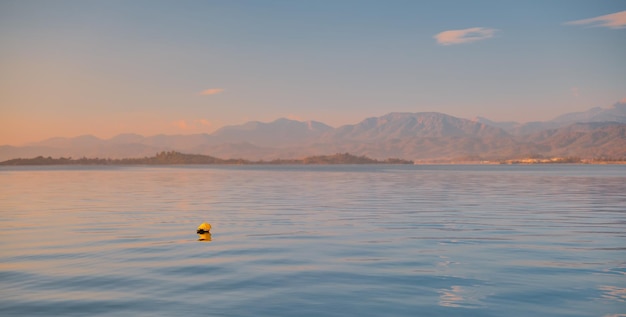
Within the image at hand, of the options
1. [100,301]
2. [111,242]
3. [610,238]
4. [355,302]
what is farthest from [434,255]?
[111,242]

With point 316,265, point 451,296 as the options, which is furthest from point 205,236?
point 451,296

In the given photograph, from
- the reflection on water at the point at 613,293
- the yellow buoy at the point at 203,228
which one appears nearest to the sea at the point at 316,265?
the reflection on water at the point at 613,293

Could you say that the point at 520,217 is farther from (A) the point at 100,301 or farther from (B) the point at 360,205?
(A) the point at 100,301

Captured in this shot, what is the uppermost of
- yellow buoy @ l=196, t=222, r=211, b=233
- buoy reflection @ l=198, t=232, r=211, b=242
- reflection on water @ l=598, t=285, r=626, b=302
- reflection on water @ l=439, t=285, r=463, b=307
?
yellow buoy @ l=196, t=222, r=211, b=233

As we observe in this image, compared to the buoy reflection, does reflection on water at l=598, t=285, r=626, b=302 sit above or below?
below

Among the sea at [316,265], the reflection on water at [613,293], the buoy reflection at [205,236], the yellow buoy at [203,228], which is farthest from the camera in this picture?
the yellow buoy at [203,228]

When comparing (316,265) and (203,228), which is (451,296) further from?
(203,228)

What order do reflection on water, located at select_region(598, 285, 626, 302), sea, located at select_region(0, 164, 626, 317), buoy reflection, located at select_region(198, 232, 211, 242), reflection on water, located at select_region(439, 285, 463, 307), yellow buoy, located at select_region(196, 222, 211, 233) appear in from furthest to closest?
yellow buoy, located at select_region(196, 222, 211, 233) < buoy reflection, located at select_region(198, 232, 211, 242) < reflection on water, located at select_region(598, 285, 626, 302) < reflection on water, located at select_region(439, 285, 463, 307) < sea, located at select_region(0, 164, 626, 317)

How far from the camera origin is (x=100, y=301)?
15.6 metres

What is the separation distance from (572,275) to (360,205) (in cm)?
3032

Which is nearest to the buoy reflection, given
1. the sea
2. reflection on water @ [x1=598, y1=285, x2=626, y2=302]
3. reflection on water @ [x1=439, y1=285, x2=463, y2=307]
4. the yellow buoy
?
the sea

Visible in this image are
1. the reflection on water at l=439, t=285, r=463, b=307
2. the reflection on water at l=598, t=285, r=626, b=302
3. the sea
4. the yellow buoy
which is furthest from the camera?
the yellow buoy

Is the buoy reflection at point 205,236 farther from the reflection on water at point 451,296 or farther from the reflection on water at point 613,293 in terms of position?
the reflection on water at point 613,293

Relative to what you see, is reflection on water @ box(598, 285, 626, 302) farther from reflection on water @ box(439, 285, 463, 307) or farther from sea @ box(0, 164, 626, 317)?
reflection on water @ box(439, 285, 463, 307)
